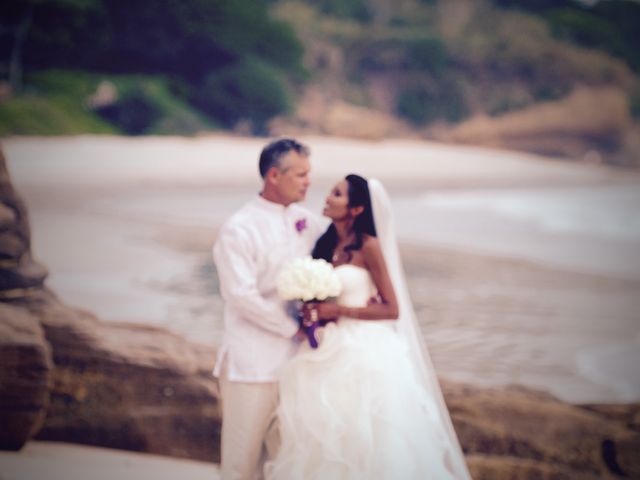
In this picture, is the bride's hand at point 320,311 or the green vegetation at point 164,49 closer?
the bride's hand at point 320,311

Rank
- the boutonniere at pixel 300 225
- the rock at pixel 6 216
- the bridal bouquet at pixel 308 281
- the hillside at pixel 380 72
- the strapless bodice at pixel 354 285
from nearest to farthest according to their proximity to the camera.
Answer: the bridal bouquet at pixel 308 281 < the strapless bodice at pixel 354 285 < the boutonniere at pixel 300 225 < the rock at pixel 6 216 < the hillside at pixel 380 72

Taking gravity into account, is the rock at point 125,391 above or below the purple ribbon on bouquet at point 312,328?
below

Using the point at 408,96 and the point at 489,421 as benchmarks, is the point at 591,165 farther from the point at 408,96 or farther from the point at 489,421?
the point at 489,421

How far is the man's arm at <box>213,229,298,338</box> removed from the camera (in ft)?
11.4

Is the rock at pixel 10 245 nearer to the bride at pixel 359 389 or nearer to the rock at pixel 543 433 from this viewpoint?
the bride at pixel 359 389

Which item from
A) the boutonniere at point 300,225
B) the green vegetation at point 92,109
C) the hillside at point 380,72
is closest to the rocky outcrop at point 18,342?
the green vegetation at point 92,109

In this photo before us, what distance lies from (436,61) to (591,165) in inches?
52.2

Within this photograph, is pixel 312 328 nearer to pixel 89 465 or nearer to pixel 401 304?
pixel 401 304

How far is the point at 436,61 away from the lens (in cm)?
593

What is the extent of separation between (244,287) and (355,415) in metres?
0.71

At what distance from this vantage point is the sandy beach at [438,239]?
5379 millimetres

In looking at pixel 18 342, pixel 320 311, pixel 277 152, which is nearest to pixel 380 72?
pixel 277 152

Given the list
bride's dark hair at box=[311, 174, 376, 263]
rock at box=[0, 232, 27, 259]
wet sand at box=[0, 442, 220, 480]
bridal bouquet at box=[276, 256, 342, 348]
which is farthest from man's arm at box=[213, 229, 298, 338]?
rock at box=[0, 232, 27, 259]

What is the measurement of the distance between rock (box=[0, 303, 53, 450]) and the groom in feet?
6.30
